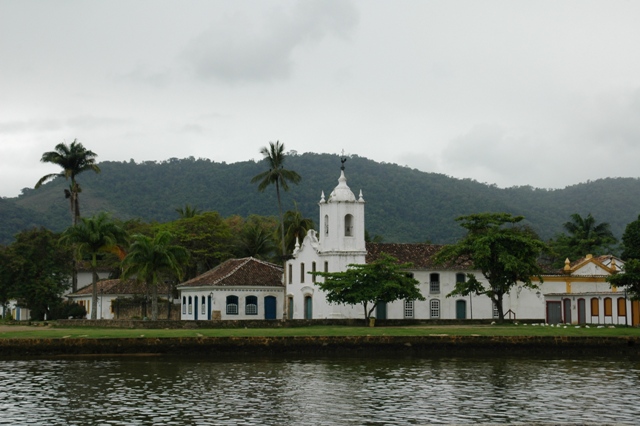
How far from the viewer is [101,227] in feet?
213

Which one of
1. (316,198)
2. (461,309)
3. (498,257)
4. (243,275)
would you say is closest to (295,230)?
(243,275)

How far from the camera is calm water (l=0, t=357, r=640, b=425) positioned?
84.2 ft

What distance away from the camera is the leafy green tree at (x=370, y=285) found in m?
57.0

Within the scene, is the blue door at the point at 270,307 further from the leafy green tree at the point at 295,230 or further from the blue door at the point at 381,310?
the leafy green tree at the point at 295,230

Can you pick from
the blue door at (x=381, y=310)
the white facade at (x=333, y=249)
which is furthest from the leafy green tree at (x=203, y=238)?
the blue door at (x=381, y=310)

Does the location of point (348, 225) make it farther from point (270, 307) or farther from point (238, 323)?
point (238, 323)

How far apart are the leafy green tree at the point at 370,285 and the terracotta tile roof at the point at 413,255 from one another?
19.3 feet

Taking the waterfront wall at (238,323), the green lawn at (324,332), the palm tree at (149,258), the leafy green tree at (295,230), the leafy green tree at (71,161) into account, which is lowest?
the green lawn at (324,332)

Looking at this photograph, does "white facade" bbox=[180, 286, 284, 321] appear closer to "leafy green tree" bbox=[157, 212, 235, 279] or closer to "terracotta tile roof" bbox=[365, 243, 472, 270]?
"terracotta tile roof" bbox=[365, 243, 472, 270]

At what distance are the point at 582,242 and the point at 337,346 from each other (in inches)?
2066

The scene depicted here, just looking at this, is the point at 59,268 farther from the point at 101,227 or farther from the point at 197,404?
the point at 197,404

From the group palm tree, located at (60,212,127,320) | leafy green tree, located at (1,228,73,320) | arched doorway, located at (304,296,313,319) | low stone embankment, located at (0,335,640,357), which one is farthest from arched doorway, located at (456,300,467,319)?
leafy green tree, located at (1,228,73,320)

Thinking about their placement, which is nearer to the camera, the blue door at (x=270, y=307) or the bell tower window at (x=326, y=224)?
the bell tower window at (x=326, y=224)

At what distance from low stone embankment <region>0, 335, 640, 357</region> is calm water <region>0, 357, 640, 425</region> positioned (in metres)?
2.22
